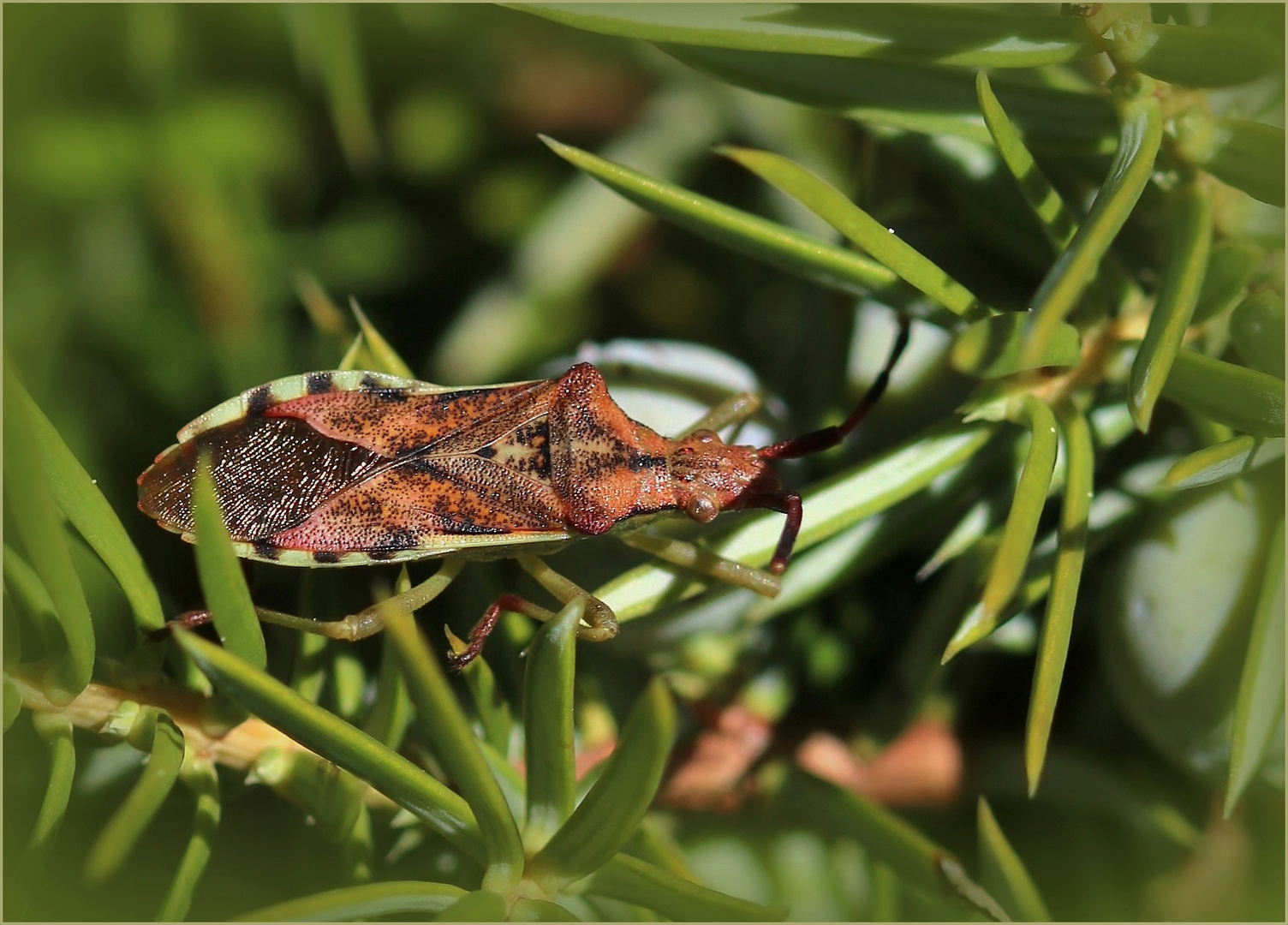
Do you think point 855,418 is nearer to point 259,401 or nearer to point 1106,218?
point 1106,218

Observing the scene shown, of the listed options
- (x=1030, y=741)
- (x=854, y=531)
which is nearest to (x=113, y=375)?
(x=854, y=531)

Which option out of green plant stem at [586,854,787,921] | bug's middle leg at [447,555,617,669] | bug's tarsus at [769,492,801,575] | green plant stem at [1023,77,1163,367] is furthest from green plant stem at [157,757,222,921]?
green plant stem at [1023,77,1163,367]

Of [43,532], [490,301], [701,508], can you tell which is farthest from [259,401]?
[43,532]

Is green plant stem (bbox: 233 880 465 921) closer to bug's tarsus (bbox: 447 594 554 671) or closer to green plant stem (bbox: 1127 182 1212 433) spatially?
bug's tarsus (bbox: 447 594 554 671)

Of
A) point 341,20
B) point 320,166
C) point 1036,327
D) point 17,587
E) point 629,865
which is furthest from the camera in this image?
point 320,166

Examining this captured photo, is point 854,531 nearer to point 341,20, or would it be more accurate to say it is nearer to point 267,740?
point 267,740
